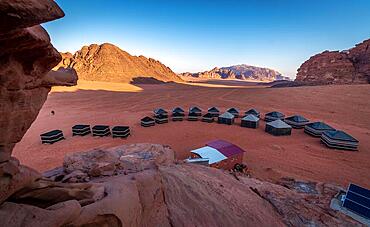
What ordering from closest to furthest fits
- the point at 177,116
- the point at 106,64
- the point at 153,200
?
the point at 153,200 → the point at 177,116 → the point at 106,64

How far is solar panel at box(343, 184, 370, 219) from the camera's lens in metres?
7.55

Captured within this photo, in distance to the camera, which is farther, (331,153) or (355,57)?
(355,57)

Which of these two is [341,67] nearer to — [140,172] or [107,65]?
[140,172]

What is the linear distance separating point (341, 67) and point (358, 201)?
6438cm

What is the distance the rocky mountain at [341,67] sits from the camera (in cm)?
5302

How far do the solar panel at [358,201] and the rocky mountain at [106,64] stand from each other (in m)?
72.5

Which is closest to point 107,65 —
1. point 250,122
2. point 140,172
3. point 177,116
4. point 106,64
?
point 106,64

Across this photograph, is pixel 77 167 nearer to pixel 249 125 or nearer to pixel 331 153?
pixel 331 153

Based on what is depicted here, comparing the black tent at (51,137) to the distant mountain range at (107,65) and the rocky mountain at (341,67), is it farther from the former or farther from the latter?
the rocky mountain at (341,67)

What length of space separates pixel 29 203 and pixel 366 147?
2156 centimetres

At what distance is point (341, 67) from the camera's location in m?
56.8

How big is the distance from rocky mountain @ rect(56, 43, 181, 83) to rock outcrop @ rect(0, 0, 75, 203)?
2877 inches

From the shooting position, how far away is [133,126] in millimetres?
20766

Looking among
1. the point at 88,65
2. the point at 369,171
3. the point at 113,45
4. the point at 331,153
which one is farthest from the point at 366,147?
the point at 113,45
